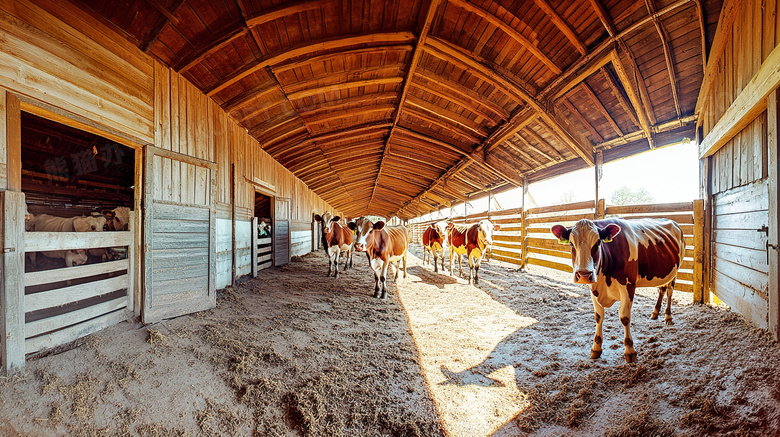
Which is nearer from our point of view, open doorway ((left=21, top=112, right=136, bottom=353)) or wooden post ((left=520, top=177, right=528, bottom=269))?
open doorway ((left=21, top=112, right=136, bottom=353))

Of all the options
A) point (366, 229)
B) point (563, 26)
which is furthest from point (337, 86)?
point (563, 26)

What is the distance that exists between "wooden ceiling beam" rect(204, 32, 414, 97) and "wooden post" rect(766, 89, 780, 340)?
4104 millimetres

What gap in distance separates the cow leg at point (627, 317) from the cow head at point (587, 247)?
0.46 m

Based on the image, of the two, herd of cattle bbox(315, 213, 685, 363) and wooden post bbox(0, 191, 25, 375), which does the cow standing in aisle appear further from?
wooden post bbox(0, 191, 25, 375)

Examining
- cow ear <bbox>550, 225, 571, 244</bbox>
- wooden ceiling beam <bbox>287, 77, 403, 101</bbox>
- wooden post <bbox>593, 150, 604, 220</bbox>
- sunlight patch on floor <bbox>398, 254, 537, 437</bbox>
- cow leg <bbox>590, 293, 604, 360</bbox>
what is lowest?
sunlight patch on floor <bbox>398, 254, 537, 437</bbox>

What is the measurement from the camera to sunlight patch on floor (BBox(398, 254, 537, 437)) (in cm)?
243

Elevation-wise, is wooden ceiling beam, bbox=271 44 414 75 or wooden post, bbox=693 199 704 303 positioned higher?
wooden ceiling beam, bbox=271 44 414 75

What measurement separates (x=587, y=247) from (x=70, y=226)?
26.6 ft

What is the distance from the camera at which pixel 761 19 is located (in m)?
2.53

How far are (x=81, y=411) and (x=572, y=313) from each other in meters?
6.24

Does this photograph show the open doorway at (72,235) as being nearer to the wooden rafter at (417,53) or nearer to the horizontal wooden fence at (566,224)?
the wooden rafter at (417,53)

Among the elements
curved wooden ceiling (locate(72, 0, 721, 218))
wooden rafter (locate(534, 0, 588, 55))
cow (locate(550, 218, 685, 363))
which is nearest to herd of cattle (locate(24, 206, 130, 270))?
curved wooden ceiling (locate(72, 0, 721, 218))

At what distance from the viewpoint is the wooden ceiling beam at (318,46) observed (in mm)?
4246

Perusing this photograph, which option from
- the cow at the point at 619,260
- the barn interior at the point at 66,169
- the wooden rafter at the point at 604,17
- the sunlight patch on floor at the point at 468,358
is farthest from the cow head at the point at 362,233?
the barn interior at the point at 66,169
